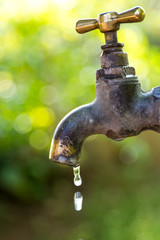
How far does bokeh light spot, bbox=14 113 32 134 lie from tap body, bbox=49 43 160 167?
5.27 ft

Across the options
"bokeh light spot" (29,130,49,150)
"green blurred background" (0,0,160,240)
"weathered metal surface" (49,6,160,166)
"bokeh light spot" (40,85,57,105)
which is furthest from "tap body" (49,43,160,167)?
"bokeh light spot" (29,130,49,150)

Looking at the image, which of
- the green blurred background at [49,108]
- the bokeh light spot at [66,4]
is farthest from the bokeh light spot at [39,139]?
the bokeh light spot at [66,4]

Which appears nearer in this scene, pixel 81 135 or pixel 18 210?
pixel 81 135

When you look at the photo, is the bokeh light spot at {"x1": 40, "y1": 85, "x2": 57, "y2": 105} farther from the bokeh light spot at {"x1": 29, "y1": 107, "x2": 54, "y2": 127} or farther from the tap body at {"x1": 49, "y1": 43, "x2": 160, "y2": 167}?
the tap body at {"x1": 49, "y1": 43, "x2": 160, "y2": 167}

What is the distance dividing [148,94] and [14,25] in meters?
1.84

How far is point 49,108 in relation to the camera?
2592mm

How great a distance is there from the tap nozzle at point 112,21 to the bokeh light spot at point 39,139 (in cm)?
184

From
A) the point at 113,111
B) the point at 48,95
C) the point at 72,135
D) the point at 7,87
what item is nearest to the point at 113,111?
the point at 113,111

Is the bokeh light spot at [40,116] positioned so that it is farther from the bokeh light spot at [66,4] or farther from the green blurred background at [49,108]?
the bokeh light spot at [66,4]

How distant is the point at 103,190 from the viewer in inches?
125

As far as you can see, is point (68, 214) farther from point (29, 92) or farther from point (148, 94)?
point (148, 94)

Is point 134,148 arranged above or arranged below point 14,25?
below

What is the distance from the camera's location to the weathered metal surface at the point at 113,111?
82 cm

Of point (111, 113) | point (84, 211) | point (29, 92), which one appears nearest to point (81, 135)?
point (111, 113)
